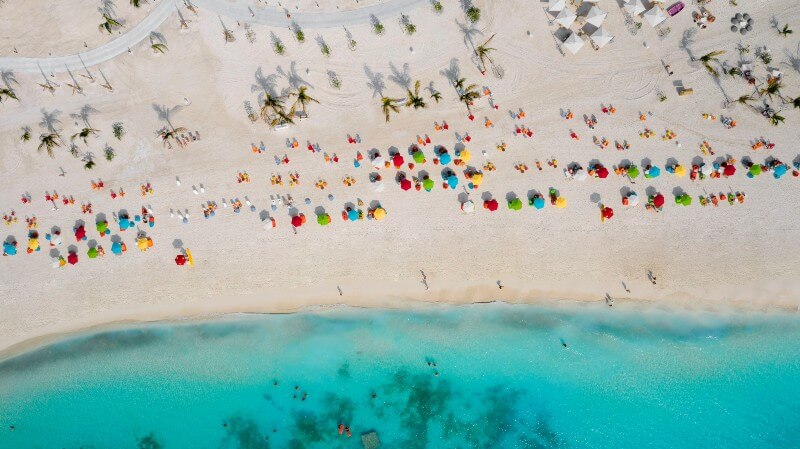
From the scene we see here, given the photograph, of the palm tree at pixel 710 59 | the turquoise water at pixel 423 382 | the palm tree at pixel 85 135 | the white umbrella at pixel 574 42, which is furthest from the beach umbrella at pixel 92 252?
the palm tree at pixel 710 59

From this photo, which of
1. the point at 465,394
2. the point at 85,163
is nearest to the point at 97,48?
the point at 85,163

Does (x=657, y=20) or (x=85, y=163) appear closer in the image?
(x=657, y=20)

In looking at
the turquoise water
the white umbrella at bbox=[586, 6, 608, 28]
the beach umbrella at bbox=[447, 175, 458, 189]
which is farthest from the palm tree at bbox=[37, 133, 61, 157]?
the white umbrella at bbox=[586, 6, 608, 28]

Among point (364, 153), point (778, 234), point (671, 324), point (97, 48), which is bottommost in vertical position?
point (671, 324)

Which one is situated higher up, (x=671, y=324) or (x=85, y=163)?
(x=85, y=163)

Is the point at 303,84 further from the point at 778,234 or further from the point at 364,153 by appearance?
the point at 778,234

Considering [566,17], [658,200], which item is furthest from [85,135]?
[658,200]

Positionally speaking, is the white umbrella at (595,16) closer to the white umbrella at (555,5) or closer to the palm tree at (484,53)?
the white umbrella at (555,5)
